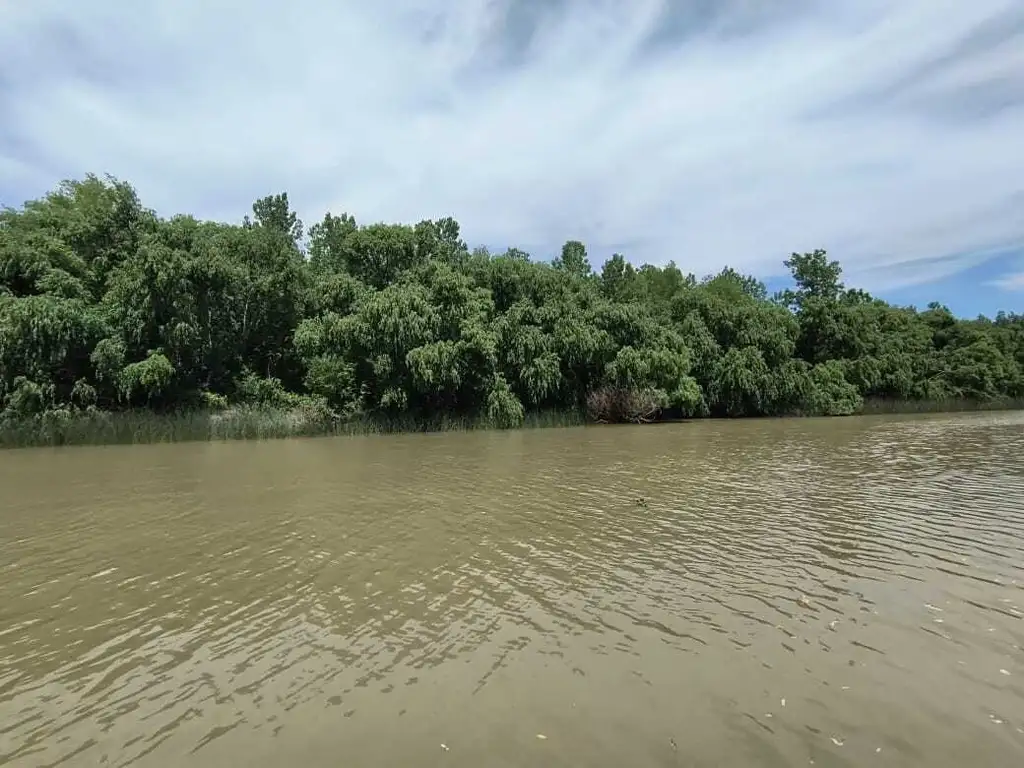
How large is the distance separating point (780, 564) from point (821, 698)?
319 cm

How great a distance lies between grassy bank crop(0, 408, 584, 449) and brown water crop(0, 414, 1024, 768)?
13.9m

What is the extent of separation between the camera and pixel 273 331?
1340 inches

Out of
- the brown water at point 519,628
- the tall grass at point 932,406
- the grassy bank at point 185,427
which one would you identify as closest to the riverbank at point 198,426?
the grassy bank at point 185,427

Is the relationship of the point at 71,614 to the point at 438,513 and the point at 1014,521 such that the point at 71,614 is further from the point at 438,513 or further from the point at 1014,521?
the point at 1014,521

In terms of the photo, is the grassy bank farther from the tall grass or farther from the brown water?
the tall grass

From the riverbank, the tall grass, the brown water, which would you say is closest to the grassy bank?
the riverbank

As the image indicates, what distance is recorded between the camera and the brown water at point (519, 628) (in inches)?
153

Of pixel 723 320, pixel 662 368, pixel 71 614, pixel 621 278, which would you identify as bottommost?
pixel 71 614

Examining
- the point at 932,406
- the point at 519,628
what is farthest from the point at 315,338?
the point at 932,406

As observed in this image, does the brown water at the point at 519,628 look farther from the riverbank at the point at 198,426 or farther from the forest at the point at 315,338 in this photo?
the forest at the point at 315,338

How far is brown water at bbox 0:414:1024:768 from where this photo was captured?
3.90 metres

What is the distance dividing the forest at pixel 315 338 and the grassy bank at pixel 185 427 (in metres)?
0.08

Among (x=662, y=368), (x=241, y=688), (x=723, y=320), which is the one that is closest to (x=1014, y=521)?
(x=241, y=688)

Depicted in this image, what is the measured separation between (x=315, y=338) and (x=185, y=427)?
22.1 feet
